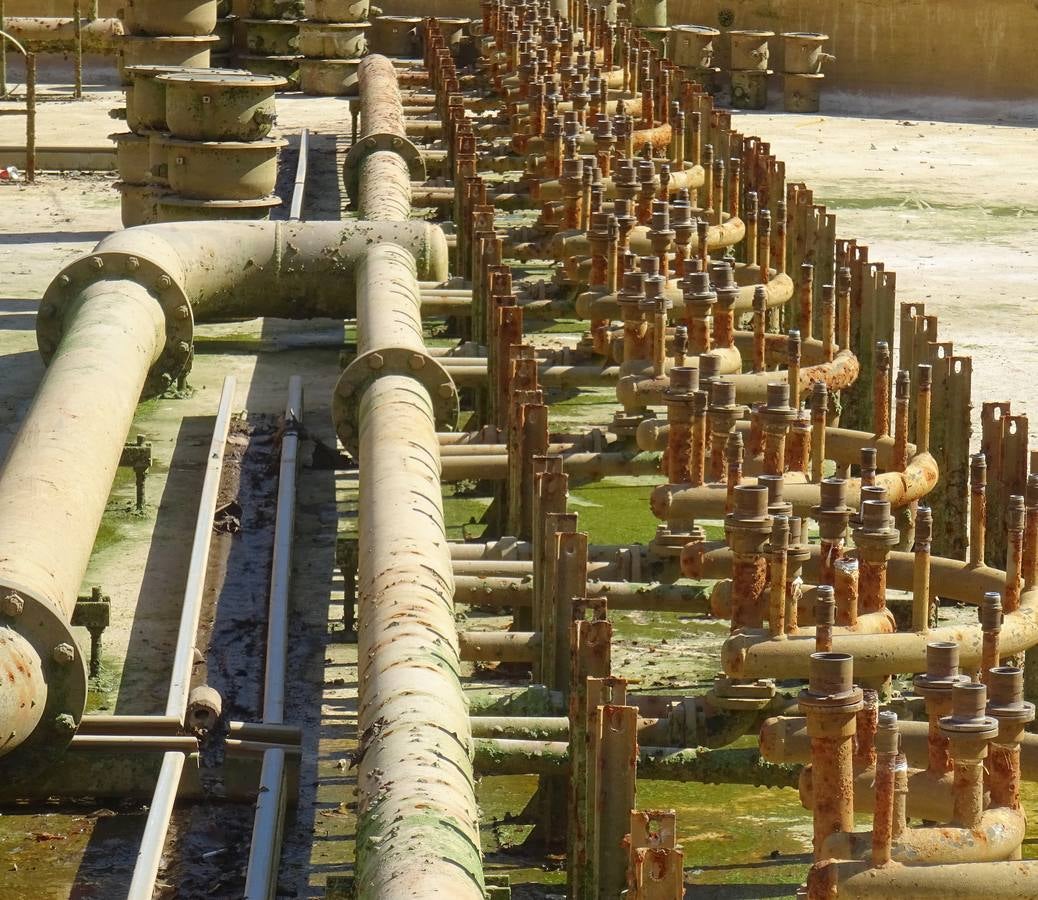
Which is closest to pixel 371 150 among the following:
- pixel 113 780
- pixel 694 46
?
pixel 113 780

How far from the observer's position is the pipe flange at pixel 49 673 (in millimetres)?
6469

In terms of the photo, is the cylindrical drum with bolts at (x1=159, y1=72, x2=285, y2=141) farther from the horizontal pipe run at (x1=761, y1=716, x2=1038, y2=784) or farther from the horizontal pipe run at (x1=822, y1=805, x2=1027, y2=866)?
the horizontal pipe run at (x1=822, y1=805, x2=1027, y2=866)

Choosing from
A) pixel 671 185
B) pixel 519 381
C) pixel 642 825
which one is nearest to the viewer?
pixel 642 825

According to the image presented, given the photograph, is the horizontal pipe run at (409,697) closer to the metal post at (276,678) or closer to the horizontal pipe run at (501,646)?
the horizontal pipe run at (501,646)

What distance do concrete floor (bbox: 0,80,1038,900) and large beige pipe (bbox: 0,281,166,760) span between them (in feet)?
1.49

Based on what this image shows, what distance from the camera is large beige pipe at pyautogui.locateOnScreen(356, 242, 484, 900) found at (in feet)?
16.1

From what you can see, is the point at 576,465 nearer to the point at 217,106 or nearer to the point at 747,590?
the point at 747,590

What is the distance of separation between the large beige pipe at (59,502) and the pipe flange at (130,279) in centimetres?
52

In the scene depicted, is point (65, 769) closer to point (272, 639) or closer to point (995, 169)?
point (272, 639)

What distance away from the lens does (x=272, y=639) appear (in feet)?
24.8

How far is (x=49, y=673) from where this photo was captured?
6566 mm

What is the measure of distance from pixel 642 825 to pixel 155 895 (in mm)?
1934

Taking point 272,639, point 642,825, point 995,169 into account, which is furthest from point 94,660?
point 995,169

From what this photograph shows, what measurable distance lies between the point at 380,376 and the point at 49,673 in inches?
115
